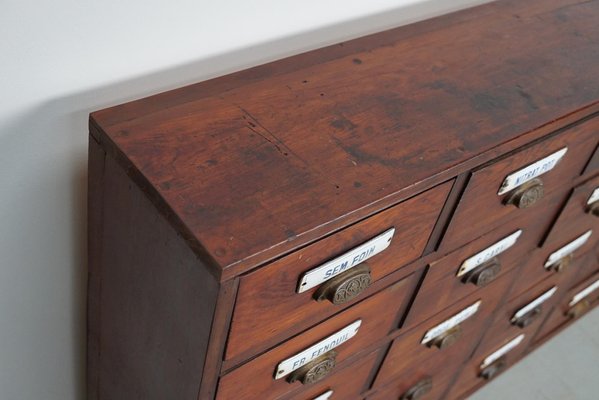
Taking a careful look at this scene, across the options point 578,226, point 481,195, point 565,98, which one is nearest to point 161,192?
point 481,195

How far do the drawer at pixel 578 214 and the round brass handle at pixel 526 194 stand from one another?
208 millimetres

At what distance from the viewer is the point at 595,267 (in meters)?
1.75

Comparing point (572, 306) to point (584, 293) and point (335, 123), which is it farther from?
point (335, 123)

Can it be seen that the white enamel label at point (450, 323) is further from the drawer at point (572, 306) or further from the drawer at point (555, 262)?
the drawer at point (572, 306)

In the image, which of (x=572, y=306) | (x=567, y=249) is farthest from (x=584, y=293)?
(x=567, y=249)

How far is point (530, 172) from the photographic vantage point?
1.00 meters

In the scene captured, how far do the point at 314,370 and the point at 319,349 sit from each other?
1.5 inches

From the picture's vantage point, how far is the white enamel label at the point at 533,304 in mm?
1491

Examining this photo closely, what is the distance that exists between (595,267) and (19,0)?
1.53m

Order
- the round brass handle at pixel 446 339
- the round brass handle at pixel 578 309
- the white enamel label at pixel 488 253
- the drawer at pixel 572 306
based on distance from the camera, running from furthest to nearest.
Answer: the round brass handle at pixel 578 309 < the drawer at pixel 572 306 < the round brass handle at pixel 446 339 < the white enamel label at pixel 488 253

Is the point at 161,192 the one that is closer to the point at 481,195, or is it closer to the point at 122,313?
the point at 122,313

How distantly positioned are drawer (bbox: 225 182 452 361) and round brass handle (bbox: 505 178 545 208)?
18 cm

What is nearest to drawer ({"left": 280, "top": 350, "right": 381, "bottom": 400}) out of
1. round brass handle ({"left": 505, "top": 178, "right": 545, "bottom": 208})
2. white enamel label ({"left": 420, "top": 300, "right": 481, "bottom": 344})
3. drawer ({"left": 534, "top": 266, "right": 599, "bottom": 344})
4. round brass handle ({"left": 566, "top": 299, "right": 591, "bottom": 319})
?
white enamel label ({"left": 420, "top": 300, "right": 481, "bottom": 344})

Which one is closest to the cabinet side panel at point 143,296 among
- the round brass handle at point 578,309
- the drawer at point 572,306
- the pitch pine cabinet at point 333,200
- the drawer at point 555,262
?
the pitch pine cabinet at point 333,200
